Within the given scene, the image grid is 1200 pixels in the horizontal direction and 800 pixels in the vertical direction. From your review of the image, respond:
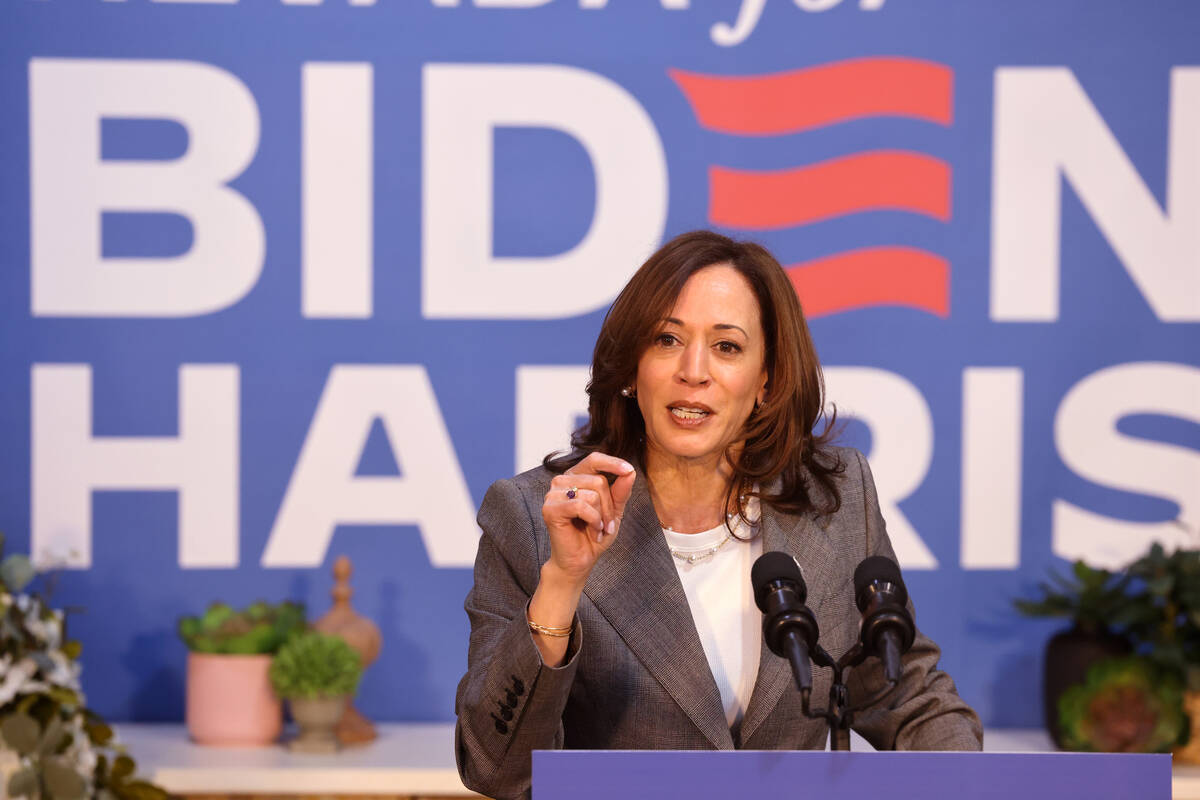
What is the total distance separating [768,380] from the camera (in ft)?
6.37

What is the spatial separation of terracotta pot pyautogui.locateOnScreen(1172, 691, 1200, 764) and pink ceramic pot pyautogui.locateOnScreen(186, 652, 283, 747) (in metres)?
2.26

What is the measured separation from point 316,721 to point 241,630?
30 cm

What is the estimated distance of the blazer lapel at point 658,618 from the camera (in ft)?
5.56

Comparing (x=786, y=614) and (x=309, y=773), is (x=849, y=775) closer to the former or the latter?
(x=786, y=614)

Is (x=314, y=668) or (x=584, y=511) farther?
(x=314, y=668)

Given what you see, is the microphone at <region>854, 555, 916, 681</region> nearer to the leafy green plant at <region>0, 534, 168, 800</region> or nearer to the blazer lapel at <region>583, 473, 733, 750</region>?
the blazer lapel at <region>583, 473, 733, 750</region>

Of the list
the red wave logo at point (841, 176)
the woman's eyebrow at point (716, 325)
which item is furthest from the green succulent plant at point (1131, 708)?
the woman's eyebrow at point (716, 325)

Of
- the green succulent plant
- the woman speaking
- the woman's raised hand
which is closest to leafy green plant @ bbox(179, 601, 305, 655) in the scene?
the woman speaking

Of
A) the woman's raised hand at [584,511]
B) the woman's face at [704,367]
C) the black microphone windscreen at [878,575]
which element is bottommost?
the black microphone windscreen at [878,575]

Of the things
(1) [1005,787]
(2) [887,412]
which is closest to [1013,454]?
(2) [887,412]

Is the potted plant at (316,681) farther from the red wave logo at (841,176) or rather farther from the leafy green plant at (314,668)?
the red wave logo at (841,176)

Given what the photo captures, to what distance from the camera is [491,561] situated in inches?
69.5

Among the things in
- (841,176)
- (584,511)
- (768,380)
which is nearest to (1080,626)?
(841,176)

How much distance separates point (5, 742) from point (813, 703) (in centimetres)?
181
